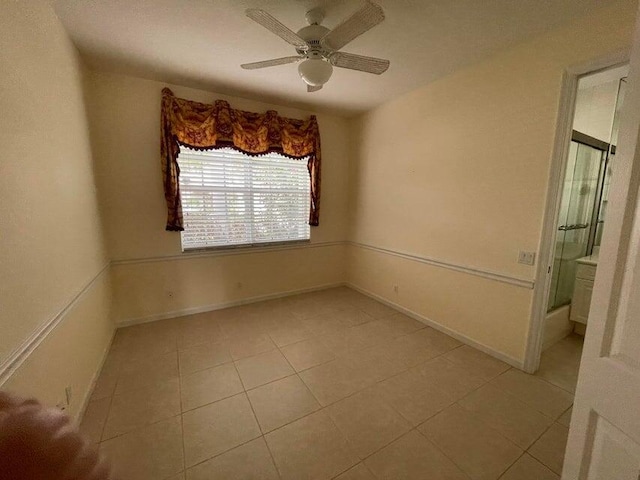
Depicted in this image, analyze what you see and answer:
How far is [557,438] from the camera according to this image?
1.50m

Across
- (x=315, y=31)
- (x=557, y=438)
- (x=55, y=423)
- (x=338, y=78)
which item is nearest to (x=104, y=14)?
Answer: (x=315, y=31)

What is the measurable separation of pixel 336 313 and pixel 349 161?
2224mm

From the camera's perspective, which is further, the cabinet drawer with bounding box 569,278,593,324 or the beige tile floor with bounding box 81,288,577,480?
the cabinet drawer with bounding box 569,278,593,324

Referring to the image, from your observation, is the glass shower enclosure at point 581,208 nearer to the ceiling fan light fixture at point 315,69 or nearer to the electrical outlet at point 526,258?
the electrical outlet at point 526,258

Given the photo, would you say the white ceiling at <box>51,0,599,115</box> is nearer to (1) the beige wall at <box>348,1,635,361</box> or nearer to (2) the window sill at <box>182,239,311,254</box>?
(1) the beige wall at <box>348,1,635,361</box>

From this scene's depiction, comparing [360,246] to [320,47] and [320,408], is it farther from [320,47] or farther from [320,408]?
[320,47]

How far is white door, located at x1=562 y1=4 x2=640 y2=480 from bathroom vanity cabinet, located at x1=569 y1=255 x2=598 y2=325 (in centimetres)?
237

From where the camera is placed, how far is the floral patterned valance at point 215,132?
8.80ft

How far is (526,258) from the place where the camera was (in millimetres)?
2029

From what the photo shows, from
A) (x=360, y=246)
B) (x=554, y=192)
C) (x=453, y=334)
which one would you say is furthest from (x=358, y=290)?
(x=554, y=192)

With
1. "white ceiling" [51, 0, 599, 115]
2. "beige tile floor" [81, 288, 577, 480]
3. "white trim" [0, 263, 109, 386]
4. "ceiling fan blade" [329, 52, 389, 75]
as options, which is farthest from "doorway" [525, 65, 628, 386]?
"white trim" [0, 263, 109, 386]

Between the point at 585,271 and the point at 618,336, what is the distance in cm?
245

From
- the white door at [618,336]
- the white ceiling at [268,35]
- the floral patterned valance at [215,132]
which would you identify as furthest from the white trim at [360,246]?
the white ceiling at [268,35]

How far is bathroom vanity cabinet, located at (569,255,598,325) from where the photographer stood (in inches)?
97.3
